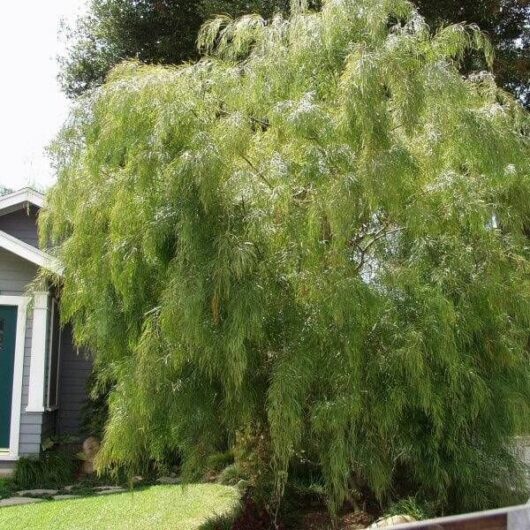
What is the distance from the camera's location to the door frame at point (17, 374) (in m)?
9.09

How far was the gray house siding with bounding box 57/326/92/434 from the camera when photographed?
10922 millimetres

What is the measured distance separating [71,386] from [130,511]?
12.8ft

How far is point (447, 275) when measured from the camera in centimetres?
534

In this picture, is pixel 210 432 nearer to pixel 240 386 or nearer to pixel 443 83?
pixel 240 386

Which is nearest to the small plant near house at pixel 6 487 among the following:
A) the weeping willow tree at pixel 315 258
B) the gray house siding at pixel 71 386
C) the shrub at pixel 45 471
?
the shrub at pixel 45 471

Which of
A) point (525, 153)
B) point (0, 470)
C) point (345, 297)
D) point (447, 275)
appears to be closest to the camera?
point (345, 297)

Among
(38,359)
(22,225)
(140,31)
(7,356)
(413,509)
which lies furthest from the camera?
(140,31)

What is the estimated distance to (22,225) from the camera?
10266mm

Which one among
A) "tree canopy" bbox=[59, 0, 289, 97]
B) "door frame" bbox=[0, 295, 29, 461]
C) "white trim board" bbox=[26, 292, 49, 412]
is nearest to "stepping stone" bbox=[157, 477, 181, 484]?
"white trim board" bbox=[26, 292, 49, 412]

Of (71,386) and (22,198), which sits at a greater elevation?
(22,198)

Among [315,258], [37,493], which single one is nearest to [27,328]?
[37,493]

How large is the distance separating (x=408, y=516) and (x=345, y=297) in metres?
1.85

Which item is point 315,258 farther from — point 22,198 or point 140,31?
point 140,31

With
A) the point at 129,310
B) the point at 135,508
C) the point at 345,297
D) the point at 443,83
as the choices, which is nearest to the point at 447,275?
the point at 345,297
